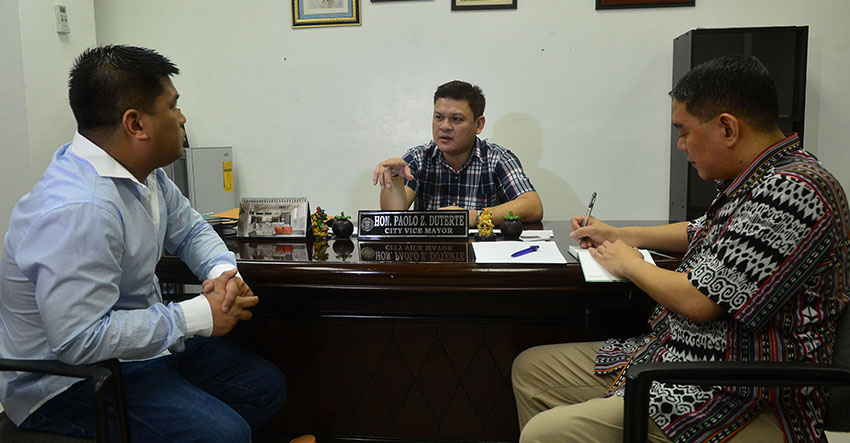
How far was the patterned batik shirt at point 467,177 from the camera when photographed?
271 cm

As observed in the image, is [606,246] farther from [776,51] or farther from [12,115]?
[12,115]

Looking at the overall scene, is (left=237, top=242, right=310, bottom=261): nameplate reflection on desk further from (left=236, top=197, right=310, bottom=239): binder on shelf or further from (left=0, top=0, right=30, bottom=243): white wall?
(left=0, top=0, right=30, bottom=243): white wall

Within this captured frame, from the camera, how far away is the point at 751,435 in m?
1.15

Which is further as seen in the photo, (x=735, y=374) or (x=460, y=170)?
(x=460, y=170)

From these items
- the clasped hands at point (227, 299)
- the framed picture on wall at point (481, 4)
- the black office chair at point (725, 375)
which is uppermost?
the framed picture on wall at point (481, 4)

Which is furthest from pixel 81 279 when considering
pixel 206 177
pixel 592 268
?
pixel 206 177

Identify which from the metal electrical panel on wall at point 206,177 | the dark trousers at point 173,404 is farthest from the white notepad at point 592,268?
the metal electrical panel on wall at point 206,177

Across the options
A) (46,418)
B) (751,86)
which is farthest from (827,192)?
(46,418)

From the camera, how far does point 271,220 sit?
6.59ft

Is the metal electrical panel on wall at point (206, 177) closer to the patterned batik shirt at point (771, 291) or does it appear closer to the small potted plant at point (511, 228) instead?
the small potted plant at point (511, 228)

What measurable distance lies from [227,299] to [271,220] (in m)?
0.66

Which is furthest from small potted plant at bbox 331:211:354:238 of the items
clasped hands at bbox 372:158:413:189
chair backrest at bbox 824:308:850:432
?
chair backrest at bbox 824:308:850:432

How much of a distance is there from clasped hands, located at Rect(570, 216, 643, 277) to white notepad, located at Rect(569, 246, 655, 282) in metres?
0.01

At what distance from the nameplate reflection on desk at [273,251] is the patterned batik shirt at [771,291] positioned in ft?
3.14
